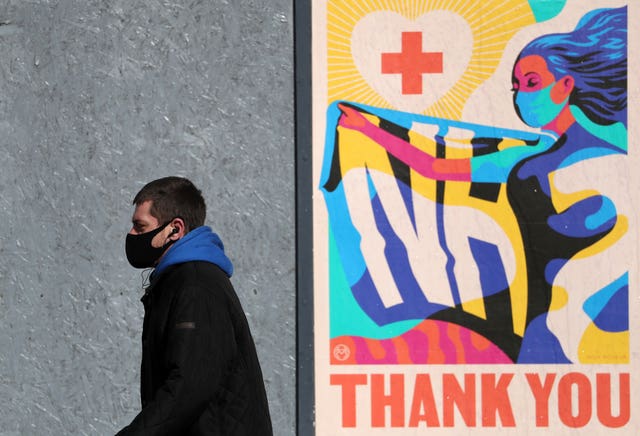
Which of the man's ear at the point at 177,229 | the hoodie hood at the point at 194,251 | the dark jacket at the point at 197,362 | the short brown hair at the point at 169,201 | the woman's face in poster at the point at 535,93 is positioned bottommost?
the dark jacket at the point at 197,362

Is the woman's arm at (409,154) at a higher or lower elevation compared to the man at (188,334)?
higher

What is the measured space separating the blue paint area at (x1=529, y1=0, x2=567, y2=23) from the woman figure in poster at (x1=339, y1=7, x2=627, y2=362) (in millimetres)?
101

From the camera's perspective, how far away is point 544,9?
5.49 meters

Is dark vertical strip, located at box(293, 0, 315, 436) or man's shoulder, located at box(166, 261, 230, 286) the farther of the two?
dark vertical strip, located at box(293, 0, 315, 436)

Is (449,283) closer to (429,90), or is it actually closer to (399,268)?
(399,268)

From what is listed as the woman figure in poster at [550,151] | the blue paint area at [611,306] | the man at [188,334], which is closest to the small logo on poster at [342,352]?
the woman figure in poster at [550,151]

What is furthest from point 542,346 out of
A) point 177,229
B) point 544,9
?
point 177,229

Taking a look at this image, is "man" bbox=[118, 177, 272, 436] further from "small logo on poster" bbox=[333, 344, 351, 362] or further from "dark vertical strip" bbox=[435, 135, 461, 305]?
"dark vertical strip" bbox=[435, 135, 461, 305]

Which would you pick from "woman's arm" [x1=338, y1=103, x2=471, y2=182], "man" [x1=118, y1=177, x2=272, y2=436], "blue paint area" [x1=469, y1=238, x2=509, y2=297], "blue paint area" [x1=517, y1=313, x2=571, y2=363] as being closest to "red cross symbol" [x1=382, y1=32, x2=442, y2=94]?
"woman's arm" [x1=338, y1=103, x2=471, y2=182]

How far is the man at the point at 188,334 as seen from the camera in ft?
11.0

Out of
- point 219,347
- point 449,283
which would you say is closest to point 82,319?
point 449,283

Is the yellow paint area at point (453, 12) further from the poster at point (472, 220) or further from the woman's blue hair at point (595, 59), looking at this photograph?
the woman's blue hair at point (595, 59)

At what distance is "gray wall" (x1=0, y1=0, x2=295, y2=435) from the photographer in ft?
18.1

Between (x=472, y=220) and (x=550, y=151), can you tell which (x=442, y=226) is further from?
(x=550, y=151)
